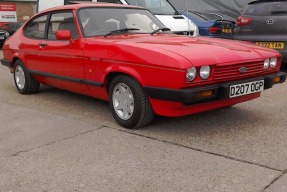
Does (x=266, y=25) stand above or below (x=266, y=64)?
above

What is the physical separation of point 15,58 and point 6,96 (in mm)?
705

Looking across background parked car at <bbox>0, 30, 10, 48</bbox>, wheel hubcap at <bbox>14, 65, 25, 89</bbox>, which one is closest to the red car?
wheel hubcap at <bbox>14, 65, 25, 89</bbox>

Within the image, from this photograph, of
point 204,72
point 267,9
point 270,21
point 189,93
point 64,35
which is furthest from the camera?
point 267,9

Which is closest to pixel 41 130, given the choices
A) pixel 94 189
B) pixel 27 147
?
pixel 27 147

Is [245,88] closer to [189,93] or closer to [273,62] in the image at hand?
[273,62]

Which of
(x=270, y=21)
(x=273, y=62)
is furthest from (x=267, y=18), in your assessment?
(x=273, y=62)

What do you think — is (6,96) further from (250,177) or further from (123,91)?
(250,177)

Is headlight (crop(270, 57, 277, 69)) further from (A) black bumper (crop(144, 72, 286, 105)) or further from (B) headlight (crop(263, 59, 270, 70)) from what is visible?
(A) black bumper (crop(144, 72, 286, 105))

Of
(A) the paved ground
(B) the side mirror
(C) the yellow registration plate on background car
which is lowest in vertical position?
(A) the paved ground

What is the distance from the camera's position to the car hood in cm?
382

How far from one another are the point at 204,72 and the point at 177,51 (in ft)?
1.19

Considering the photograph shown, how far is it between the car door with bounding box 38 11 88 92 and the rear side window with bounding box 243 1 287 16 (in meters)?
4.35

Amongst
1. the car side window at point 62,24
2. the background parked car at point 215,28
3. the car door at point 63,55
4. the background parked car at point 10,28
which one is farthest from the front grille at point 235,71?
the background parked car at point 10,28

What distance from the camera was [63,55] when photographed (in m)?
5.23
